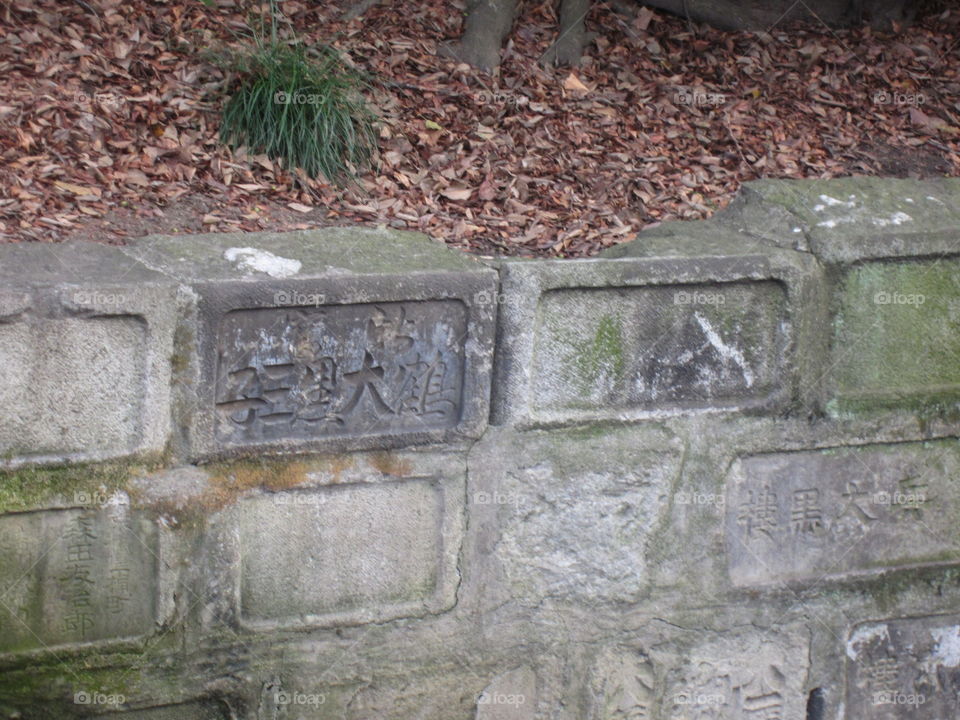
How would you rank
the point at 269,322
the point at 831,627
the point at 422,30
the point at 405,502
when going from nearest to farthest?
the point at 269,322 < the point at 405,502 < the point at 831,627 < the point at 422,30

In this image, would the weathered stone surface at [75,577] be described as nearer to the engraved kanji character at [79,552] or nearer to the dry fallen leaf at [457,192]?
the engraved kanji character at [79,552]

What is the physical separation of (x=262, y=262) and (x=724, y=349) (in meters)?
1.14

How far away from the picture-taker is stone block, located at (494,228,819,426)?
269 centimetres

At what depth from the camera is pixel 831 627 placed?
314cm

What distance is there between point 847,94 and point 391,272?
2.88 meters

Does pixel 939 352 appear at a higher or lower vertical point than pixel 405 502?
higher

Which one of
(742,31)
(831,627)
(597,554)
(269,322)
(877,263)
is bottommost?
(831,627)

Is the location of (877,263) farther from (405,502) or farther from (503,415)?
(405,502)

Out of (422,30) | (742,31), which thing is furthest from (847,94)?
(422,30)

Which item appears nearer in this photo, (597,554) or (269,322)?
(269,322)

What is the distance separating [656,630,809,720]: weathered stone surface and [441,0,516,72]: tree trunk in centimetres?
236

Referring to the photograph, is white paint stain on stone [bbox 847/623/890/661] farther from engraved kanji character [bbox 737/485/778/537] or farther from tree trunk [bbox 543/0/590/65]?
tree trunk [bbox 543/0/590/65]

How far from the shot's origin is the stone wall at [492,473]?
7.97ft

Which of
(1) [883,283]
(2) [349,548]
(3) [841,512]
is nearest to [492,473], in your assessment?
(2) [349,548]
